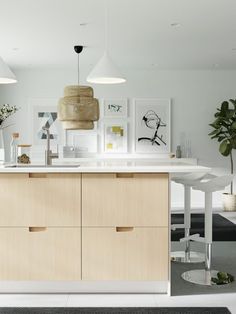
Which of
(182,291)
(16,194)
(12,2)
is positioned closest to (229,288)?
(182,291)

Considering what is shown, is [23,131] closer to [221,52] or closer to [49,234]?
[221,52]

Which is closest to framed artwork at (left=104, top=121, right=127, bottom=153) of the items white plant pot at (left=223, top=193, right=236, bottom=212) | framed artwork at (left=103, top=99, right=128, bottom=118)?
framed artwork at (left=103, top=99, right=128, bottom=118)

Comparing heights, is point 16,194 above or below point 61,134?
below

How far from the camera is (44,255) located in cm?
358

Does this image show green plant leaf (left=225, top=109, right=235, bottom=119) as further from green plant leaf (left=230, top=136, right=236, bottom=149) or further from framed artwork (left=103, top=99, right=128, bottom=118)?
framed artwork (left=103, top=99, right=128, bottom=118)

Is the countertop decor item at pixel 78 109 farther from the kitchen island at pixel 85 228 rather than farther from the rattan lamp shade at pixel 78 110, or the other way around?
the kitchen island at pixel 85 228

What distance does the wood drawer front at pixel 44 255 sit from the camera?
3.58 meters

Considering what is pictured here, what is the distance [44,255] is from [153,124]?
517 cm

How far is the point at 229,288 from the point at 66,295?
1294 mm

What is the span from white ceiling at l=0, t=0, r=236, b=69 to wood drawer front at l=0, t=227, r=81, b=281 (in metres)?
2.28

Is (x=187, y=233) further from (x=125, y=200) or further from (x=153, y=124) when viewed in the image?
(x=153, y=124)

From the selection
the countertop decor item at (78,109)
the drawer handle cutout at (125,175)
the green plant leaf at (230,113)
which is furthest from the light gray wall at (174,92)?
the drawer handle cutout at (125,175)

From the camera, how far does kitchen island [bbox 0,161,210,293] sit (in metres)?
3.57

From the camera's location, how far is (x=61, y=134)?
27.7 feet
